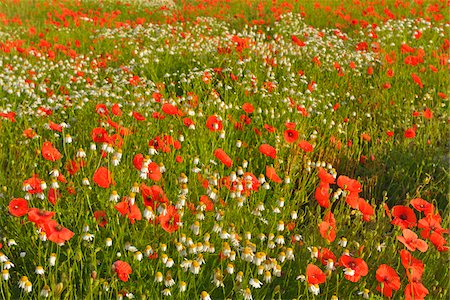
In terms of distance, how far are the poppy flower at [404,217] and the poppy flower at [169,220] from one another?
1101 millimetres

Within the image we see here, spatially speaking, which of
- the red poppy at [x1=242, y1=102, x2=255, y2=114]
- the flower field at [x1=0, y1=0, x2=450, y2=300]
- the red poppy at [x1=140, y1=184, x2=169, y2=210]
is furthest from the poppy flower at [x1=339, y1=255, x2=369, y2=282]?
the red poppy at [x1=242, y1=102, x2=255, y2=114]

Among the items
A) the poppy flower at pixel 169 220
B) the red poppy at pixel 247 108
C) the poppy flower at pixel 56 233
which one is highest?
the poppy flower at pixel 56 233

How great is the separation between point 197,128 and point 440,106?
279 cm

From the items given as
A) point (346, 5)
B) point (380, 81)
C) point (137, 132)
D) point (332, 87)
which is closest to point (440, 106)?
point (380, 81)

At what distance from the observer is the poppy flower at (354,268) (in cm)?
222

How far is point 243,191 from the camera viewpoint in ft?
9.32

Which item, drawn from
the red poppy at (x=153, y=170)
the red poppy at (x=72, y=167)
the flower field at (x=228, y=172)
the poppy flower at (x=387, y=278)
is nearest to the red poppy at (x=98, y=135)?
the flower field at (x=228, y=172)

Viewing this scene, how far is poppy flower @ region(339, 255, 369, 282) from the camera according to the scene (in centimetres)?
222

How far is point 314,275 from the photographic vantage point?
7.19ft

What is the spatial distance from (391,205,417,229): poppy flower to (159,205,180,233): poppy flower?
110cm

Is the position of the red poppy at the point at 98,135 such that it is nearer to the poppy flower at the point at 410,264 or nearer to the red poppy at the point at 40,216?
the red poppy at the point at 40,216

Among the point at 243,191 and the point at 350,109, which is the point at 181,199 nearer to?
the point at 243,191

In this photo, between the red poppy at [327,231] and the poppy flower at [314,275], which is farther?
the red poppy at [327,231]

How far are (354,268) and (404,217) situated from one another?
2.10 ft
